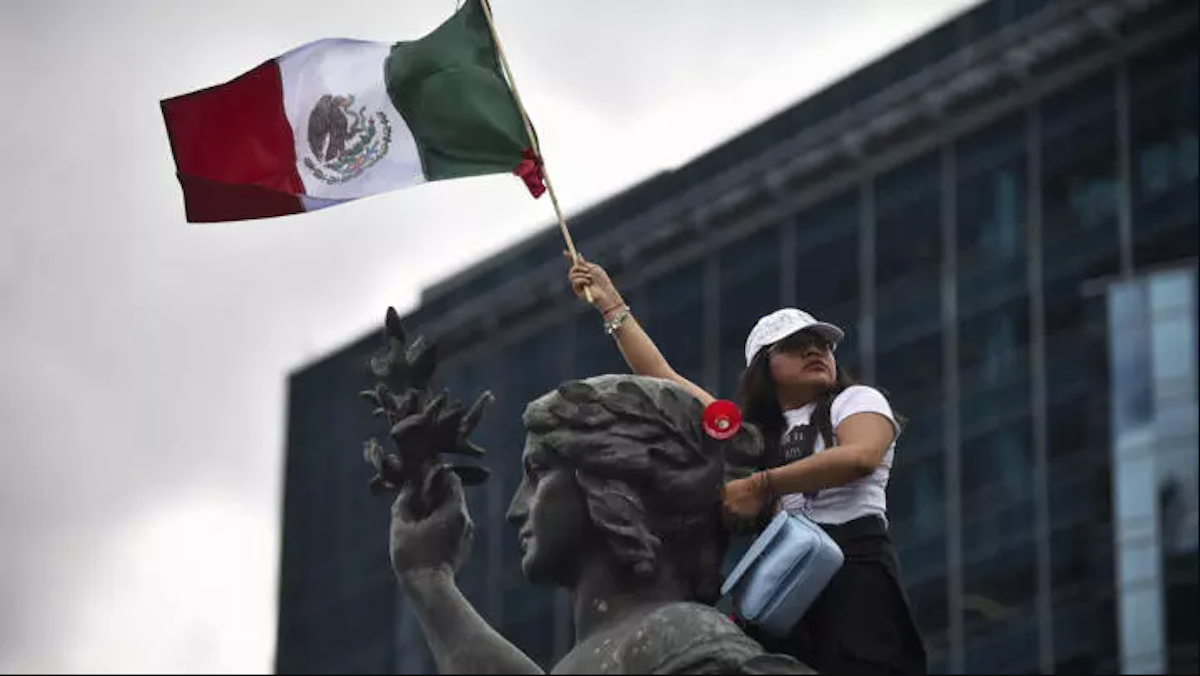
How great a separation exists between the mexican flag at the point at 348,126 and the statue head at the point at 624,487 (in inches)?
118

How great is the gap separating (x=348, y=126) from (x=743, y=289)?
74232 millimetres

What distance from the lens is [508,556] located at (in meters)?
98.5

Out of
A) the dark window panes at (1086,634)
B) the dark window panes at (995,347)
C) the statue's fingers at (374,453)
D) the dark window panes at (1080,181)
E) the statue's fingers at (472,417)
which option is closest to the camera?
the statue's fingers at (472,417)

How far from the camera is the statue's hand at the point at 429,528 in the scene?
47.6 ft

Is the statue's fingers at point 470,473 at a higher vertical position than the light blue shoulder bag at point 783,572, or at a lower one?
higher

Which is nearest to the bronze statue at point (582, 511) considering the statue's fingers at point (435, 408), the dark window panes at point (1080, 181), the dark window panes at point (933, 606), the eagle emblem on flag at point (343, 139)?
the statue's fingers at point (435, 408)

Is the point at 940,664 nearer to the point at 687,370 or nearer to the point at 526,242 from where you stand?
the point at 687,370

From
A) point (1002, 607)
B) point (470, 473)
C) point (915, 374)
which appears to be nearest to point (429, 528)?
point (470, 473)

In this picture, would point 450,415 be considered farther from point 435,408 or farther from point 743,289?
point 743,289

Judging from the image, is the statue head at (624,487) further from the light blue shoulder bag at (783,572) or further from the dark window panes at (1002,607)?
the dark window panes at (1002,607)

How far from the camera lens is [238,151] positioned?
18.1 metres

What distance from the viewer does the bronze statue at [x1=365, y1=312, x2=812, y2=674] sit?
1427cm

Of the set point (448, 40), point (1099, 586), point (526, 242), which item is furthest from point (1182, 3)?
point (448, 40)

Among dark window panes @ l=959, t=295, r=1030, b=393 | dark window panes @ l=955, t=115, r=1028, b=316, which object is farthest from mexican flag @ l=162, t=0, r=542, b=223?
dark window panes @ l=955, t=115, r=1028, b=316
